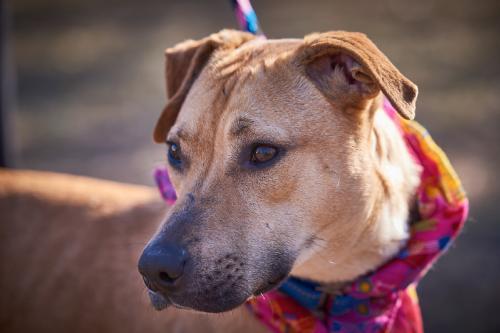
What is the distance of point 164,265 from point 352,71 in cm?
120

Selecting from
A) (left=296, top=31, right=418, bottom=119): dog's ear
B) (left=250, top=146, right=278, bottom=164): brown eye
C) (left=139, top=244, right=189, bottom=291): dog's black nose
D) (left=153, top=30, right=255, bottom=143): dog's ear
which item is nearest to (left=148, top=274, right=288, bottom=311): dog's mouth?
(left=139, top=244, right=189, bottom=291): dog's black nose

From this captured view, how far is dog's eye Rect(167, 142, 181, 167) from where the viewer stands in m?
2.98

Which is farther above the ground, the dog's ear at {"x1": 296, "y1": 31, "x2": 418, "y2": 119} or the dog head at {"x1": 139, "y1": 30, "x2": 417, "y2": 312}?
the dog's ear at {"x1": 296, "y1": 31, "x2": 418, "y2": 119}

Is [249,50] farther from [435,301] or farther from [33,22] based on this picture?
[33,22]

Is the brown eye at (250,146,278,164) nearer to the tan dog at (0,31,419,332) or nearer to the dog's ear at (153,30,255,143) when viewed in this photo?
the tan dog at (0,31,419,332)

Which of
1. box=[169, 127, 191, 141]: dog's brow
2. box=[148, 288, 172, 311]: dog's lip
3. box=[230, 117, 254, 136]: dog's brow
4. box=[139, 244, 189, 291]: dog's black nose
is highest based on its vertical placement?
box=[230, 117, 254, 136]: dog's brow

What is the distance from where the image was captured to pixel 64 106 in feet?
30.5

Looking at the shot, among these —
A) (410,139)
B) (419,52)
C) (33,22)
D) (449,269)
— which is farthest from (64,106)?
(410,139)

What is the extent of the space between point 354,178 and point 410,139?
69 cm

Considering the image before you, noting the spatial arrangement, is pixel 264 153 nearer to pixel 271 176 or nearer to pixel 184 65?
pixel 271 176

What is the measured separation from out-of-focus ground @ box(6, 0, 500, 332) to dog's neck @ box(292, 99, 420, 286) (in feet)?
6.53

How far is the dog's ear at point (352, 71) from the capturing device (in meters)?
2.57

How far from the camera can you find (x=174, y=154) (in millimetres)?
3025

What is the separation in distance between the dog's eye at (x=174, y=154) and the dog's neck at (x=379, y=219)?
2.63ft
